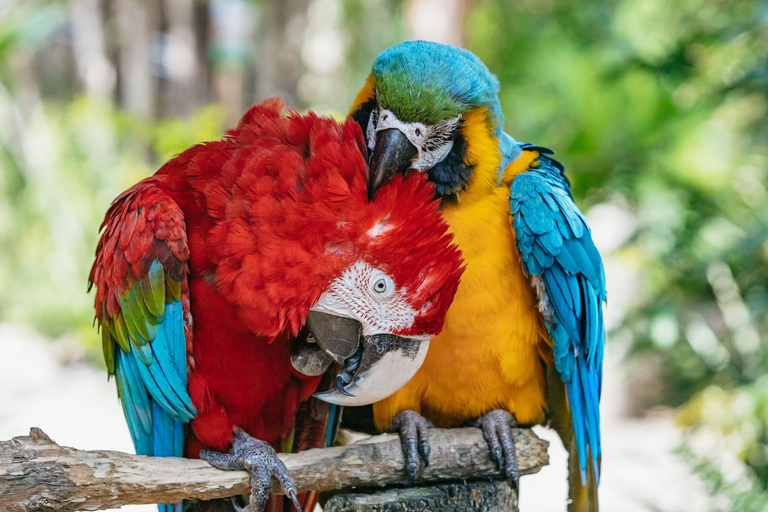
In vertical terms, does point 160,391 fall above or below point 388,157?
below

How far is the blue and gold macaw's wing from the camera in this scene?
146 centimetres

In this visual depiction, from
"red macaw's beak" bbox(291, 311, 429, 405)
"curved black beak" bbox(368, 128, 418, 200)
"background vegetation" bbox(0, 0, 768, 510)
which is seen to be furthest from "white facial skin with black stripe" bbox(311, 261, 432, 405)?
"background vegetation" bbox(0, 0, 768, 510)

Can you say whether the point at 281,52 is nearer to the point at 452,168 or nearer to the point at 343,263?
the point at 452,168

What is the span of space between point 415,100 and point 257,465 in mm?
839

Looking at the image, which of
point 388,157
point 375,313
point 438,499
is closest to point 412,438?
point 438,499

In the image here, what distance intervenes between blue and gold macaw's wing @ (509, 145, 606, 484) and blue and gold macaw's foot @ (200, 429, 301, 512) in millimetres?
683

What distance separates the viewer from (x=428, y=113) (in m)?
1.33

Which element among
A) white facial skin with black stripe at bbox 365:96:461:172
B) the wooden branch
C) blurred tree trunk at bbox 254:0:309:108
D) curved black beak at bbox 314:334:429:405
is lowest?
the wooden branch

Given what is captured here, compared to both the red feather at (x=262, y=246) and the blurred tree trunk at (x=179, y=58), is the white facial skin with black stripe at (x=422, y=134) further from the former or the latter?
the blurred tree trunk at (x=179, y=58)

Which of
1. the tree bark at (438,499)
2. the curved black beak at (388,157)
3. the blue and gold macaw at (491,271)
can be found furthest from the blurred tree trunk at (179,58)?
the tree bark at (438,499)

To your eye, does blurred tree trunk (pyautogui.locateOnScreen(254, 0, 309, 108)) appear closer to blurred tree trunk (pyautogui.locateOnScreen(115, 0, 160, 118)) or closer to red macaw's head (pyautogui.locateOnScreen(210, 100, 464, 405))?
blurred tree trunk (pyautogui.locateOnScreen(115, 0, 160, 118))

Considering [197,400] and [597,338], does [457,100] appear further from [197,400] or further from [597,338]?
[197,400]

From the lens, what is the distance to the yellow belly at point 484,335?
1467mm

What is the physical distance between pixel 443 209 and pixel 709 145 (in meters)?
2.67
